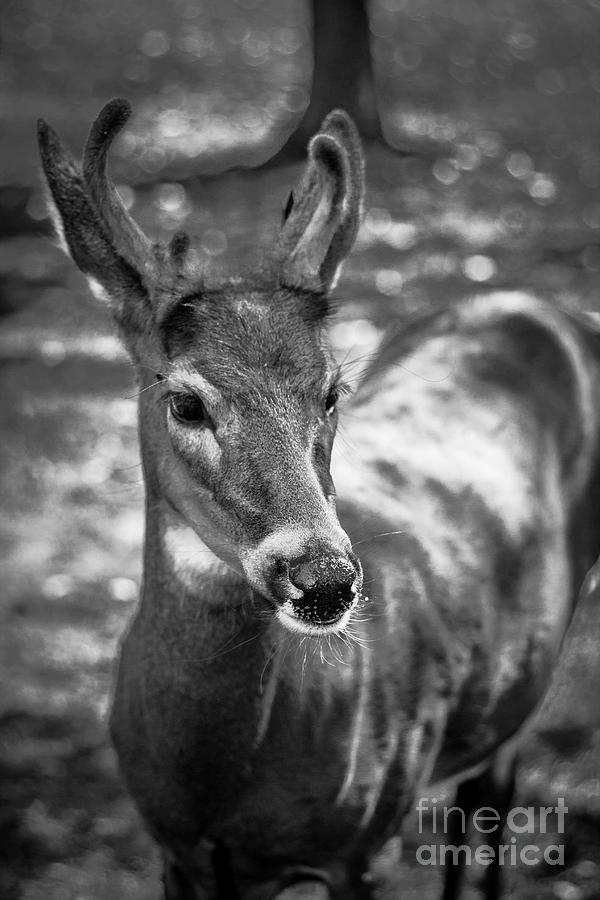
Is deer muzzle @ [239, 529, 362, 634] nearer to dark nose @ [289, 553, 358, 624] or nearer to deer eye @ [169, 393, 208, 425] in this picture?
dark nose @ [289, 553, 358, 624]

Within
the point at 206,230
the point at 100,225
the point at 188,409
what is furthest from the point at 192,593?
the point at 206,230

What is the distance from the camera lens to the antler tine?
9.28 ft

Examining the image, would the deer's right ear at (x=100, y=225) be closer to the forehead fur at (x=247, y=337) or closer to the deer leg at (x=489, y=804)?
the forehead fur at (x=247, y=337)

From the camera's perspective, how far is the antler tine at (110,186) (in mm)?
2828

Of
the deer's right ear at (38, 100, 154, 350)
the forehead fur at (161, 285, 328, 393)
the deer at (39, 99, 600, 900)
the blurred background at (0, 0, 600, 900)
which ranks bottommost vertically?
the blurred background at (0, 0, 600, 900)

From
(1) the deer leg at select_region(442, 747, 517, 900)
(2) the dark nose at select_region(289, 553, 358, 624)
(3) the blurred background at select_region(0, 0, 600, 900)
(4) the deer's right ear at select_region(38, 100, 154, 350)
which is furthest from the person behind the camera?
(3) the blurred background at select_region(0, 0, 600, 900)

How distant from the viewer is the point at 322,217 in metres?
3.13

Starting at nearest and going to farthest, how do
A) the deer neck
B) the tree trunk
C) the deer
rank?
the deer < the deer neck < the tree trunk

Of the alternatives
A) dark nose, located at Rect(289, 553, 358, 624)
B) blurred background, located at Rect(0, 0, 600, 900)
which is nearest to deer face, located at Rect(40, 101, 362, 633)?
dark nose, located at Rect(289, 553, 358, 624)

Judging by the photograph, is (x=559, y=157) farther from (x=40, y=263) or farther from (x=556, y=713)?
(x=556, y=713)

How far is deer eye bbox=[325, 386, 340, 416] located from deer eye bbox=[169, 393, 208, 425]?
328 millimetres

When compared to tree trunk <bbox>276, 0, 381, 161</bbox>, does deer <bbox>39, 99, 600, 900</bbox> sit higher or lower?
higher

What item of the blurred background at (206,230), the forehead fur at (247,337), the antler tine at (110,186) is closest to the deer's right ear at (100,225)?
the antler tine at (110,186)

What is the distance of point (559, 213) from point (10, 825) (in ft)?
23.0
